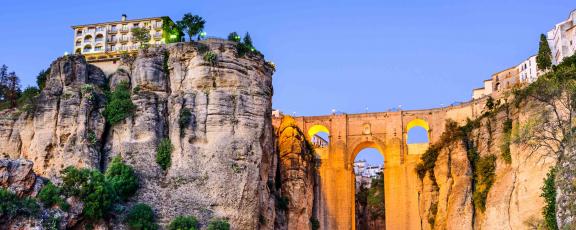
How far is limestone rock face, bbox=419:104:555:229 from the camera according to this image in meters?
62.7

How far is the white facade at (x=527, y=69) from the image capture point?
8418 cm

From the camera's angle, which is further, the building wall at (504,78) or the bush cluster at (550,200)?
the building wall at (504,78)

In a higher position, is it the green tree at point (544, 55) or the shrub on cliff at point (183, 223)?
the green tree at point (544, 55)

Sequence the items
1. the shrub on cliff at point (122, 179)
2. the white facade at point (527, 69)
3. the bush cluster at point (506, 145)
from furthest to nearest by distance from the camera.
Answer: the white facade at point (527, 69) → the bush cluster at point (506, 145) → the shrub on cliff at point (122, 179)

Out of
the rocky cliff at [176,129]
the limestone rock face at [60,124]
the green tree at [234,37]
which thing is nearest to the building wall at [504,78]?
the green tree at [234,37]

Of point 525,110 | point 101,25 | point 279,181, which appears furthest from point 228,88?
point 101,25

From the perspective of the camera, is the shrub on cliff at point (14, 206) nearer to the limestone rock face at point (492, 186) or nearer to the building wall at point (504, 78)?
the limestone rock face at point (492, 186)

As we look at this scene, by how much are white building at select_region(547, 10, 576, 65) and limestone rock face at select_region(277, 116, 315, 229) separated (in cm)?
2421

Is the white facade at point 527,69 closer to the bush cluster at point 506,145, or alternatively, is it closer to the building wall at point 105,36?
the bush cluster at point 506,145

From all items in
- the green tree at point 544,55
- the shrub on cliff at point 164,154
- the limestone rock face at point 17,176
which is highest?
the green tree at point 544,55

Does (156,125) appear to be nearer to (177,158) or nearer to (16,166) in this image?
(177,158)

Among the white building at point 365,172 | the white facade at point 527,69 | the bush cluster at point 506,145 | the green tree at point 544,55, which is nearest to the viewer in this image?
the bush cluster at point 506,145

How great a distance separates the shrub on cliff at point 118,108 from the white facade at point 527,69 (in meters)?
42.3

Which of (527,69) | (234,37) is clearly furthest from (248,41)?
(527,69)
